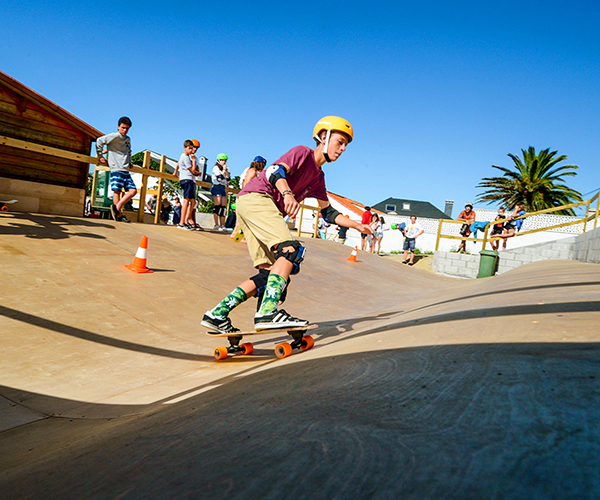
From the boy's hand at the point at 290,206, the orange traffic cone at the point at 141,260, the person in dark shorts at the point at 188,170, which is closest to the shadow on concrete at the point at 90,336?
the boy's hand at the point at 290,206

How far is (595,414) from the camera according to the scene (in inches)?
45.9

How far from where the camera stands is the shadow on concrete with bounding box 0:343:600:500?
967 mm

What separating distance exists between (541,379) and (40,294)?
441 centimetres

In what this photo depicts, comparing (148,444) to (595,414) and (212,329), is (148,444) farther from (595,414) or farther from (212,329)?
(212,329)

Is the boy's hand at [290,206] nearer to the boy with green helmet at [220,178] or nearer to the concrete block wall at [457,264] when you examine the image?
the boy with green helmet at [220,178]

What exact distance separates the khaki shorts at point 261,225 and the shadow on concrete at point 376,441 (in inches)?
62.4

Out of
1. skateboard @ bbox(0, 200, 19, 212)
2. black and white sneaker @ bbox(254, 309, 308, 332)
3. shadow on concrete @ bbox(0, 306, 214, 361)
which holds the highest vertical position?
skateboard @ bbox(0, 200, 19, 212)

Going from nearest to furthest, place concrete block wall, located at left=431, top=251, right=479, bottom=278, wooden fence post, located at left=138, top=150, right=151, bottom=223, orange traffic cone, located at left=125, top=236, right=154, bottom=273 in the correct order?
orange traffic cone, located at left=125, top=236, right=154, bottom=273, wooden fence post, located at left=138, top=150, right=151, bottom=223, concrete block wall, located at left=431, top=251, right=479, bottom=278

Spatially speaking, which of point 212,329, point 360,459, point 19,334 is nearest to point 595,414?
point 360,459

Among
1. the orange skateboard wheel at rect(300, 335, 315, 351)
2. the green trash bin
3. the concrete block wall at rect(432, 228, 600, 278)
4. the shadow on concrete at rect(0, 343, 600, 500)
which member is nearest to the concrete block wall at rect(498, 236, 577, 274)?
the concrete block wall at rect(432, 228, 600, 278)

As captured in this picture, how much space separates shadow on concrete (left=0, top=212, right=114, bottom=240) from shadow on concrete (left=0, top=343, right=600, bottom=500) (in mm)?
4997

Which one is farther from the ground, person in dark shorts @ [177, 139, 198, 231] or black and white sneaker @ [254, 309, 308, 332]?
person in dark shorts @ [177, 139, 198, 231]

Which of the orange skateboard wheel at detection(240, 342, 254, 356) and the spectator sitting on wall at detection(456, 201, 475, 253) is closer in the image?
the orange skateboard wheel at detection(240, 342, 254, 356)

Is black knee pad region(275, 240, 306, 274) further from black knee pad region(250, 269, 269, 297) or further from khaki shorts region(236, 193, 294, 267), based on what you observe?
black knee pad region(250, 269, 269, 297)
